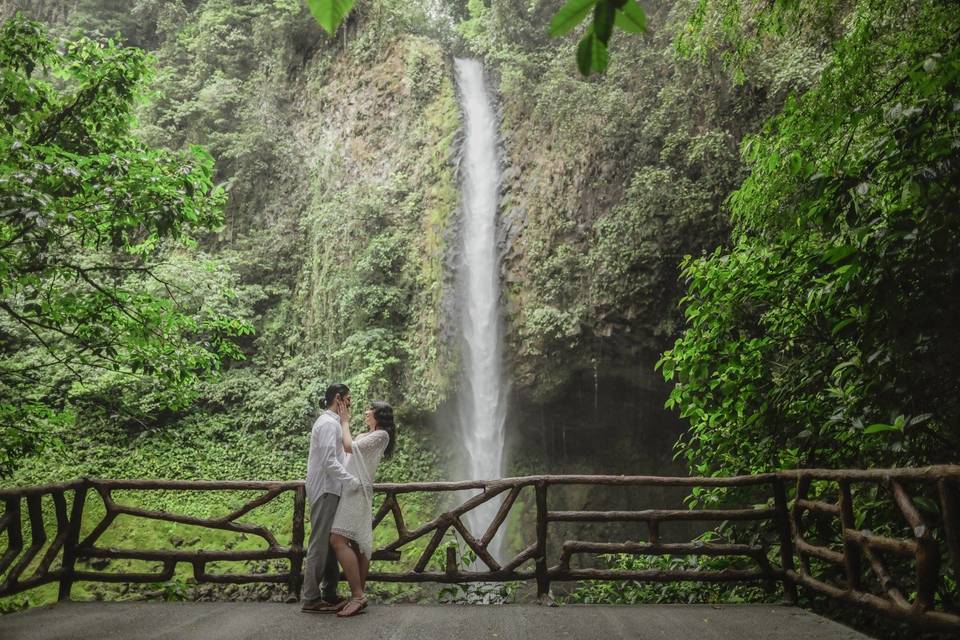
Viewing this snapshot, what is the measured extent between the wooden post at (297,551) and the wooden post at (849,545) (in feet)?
Answer: 12.4

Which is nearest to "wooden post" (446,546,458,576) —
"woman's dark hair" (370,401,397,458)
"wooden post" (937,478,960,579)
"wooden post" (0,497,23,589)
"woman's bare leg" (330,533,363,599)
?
"woman's bare leg" (330,533,363,599)

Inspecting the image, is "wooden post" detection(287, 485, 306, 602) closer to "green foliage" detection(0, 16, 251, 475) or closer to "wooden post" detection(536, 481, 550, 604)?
"green foliage" detection(0, 16, 251, 475)

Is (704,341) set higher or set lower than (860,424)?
higher

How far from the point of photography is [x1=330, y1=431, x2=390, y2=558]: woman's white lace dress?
14.0 ft

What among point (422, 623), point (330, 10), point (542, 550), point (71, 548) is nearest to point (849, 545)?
point (542, 550)

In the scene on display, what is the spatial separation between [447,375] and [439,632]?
8.34 meters

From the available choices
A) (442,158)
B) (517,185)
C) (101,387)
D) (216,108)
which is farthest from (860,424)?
(216,108)

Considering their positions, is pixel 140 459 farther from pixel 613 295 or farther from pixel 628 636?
pixel 628 636

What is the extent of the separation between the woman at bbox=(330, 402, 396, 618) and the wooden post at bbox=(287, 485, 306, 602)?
77cm

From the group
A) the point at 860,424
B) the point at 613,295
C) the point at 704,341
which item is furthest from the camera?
the point at 613,295

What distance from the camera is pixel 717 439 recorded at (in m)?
5.09

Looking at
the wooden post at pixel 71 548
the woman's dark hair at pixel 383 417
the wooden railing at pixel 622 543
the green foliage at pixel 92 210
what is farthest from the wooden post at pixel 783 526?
the wooden post at pixel 71 548

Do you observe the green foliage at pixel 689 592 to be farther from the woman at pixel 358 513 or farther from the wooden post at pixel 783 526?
the woman at pixel 358 513

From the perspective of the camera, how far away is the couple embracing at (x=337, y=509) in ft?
14.0
